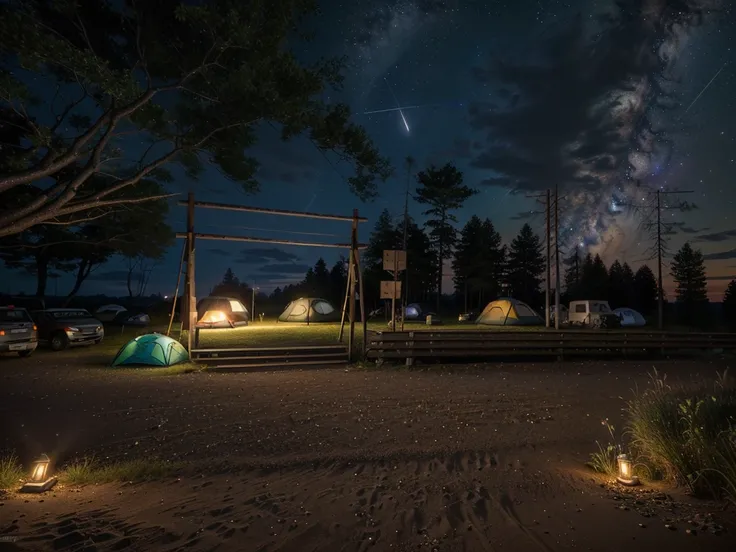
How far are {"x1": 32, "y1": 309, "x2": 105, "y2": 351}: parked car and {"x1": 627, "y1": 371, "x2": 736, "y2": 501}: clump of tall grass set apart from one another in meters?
17.6

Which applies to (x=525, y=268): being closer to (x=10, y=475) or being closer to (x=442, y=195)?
(x=442, y=195)

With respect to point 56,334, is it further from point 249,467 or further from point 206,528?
point 206,528

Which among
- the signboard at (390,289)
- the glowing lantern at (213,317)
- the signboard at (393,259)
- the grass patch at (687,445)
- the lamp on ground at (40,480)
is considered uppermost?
the signboard at (393,259)

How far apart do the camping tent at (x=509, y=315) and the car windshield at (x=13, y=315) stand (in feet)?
72.8

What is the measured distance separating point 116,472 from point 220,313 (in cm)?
1830

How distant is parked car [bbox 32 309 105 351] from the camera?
1588 cm

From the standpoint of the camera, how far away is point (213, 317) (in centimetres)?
2203

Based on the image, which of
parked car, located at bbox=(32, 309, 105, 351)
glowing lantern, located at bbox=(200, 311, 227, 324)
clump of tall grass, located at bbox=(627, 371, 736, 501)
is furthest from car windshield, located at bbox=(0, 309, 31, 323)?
clump of tall grass, located at bbox=(627, 371, 736, 501)

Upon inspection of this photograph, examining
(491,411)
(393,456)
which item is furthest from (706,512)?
(491,411)

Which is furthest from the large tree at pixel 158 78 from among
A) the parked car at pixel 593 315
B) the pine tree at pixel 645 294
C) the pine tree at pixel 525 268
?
the pine tree at pixel 645 294

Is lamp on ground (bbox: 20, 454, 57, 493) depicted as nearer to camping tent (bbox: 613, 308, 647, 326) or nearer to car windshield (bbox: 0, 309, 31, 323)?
car windshield (bbox: 0, 309, 31, 323)

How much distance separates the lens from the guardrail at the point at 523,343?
12758mm

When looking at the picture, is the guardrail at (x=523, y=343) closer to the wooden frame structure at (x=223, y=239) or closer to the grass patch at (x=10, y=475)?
the wooden frame structure at (x=223, y=239)

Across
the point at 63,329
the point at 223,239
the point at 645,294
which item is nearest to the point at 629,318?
the point at 223,239
